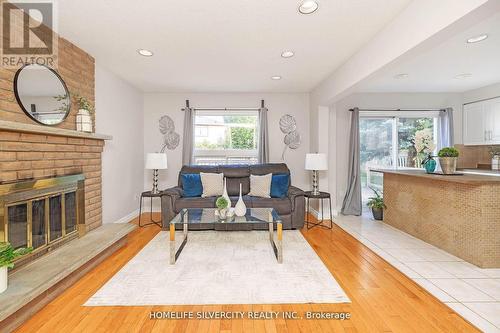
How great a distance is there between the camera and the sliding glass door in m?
5.31

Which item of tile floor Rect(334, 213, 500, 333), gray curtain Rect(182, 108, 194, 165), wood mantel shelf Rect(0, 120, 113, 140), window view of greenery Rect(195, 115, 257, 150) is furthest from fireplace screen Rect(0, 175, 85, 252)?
tile floor Rect(334, 213, 500, 333)

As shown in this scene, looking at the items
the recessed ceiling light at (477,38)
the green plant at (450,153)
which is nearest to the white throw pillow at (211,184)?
the green plant at (450,153)

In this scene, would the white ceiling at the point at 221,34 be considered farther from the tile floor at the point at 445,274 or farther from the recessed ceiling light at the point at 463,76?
the tile floor at the point at 445,274

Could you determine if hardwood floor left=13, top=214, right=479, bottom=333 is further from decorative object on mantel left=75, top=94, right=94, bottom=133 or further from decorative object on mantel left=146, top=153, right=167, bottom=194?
decorative object on mantel left=146, top=153, right=167, bottom=194

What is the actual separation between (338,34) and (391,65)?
0.64 m

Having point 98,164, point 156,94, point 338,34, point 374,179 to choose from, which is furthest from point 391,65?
point 156,94

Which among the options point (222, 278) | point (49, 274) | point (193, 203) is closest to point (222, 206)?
point (222, 278)

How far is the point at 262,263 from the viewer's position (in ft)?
9.15

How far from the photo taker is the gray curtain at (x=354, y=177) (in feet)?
16.5

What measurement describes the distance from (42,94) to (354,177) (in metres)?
4.90

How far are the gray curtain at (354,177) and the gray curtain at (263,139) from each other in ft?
5.43

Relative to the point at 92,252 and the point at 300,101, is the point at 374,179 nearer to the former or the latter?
the point at 300,101

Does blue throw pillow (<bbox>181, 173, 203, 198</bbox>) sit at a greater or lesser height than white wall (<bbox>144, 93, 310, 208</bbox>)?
lesser

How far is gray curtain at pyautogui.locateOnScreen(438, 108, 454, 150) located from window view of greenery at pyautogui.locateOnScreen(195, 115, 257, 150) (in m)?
3.79
